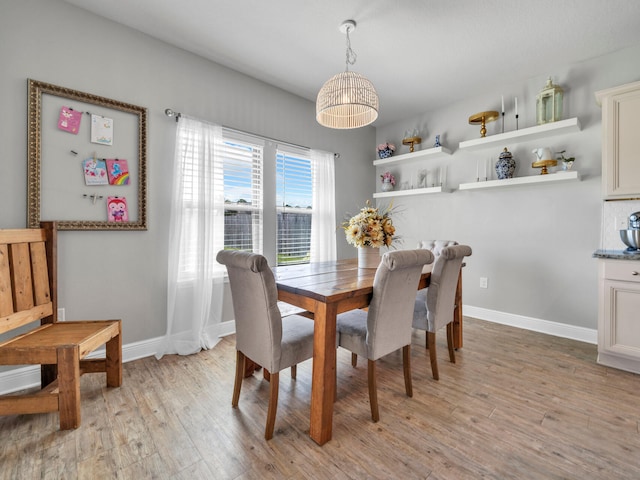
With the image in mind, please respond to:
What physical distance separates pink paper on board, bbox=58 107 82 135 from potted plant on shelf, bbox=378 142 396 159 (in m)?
3.36

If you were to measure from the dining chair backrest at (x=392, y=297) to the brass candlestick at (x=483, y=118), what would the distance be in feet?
7.89

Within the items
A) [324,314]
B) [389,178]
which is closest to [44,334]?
[324,314]

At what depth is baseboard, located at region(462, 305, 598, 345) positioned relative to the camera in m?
2.90

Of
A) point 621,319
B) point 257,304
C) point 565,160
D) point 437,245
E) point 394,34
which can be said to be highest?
point 394,34

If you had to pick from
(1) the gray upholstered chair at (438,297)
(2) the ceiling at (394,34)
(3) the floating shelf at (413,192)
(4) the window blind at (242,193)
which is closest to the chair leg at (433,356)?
(1) the gray upholstered chair at (438,297)

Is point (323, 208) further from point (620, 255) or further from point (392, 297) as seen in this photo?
point (620, 255)

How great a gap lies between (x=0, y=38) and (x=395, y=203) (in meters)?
4.04

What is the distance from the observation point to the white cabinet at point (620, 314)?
220cm

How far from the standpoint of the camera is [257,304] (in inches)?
61.5

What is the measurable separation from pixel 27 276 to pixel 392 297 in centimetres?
218

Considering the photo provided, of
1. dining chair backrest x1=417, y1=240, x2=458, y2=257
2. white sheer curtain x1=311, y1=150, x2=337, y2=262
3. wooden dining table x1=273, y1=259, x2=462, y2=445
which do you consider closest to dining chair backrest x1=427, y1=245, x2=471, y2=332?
wooden dining table x1=273, y1=259, x2=462, y2=445

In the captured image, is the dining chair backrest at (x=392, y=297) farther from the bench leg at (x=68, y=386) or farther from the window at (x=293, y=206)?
the window at (x=293, y=206)

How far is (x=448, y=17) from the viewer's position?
7.43 ft

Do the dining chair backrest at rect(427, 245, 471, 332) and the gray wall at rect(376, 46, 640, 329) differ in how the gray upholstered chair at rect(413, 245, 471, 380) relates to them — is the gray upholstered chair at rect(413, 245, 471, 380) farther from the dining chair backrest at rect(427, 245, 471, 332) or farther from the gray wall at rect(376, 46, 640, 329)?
the gray wall at rect(376, 46, 640, 329)
